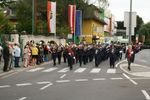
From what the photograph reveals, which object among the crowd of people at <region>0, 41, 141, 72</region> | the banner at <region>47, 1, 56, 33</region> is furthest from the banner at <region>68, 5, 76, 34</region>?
the crowd of people at <region>0, 41, 141, 72</region>

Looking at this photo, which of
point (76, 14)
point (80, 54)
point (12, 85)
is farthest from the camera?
point (76, 14)

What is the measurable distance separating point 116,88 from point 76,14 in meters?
41.4

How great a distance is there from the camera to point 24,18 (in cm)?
7256

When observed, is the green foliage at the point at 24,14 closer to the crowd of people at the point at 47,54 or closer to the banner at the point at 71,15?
the banner at the point at 71,15

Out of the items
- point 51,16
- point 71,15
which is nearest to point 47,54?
point 51,16

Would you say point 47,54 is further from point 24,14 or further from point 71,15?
point 24,14

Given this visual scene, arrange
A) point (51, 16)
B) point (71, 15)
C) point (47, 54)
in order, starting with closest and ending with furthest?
1. point (47, 54)
2. point (51, 16)
3. point (71, 15)

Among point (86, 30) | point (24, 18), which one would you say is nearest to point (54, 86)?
point (24, 18)

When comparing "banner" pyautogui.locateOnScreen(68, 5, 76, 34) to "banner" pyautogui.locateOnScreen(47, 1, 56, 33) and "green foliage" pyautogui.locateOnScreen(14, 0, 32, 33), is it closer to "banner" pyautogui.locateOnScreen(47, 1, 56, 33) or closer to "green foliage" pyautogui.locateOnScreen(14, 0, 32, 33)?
"banner" pyautogui.locateOnScreen(47, 1, 56, 33)

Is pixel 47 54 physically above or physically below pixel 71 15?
below

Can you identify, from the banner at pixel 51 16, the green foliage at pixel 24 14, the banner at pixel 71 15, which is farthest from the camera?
the green foliage at pixel 24 14

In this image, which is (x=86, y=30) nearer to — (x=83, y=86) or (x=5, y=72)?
(x=5, y=72)

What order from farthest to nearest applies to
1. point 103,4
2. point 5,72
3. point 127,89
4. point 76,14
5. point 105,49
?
1. point 103,4
2. point 76,14
3. point 105,49
4. point 5,72
5. point 127,89

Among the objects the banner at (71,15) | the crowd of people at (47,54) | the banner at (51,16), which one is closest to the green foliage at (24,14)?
the banner at (71,15)
